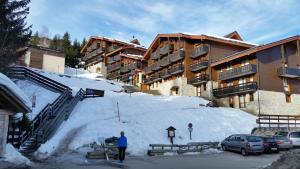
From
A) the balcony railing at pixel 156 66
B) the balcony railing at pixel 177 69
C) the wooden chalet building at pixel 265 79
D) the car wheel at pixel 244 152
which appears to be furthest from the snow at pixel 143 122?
the balcony railing at pixel 156 66

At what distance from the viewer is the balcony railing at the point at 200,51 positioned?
4716 centimetres

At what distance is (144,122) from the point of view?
28125mm

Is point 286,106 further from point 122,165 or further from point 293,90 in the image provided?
point 122,165

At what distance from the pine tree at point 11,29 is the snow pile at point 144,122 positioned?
7.91 m

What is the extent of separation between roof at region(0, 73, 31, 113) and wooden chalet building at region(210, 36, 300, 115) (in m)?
31.5

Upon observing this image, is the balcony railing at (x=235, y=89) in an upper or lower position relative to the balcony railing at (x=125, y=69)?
lower

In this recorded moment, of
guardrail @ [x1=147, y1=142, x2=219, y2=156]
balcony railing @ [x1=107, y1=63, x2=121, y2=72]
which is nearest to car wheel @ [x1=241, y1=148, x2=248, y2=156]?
guardrail @ [x1=147, y1=142, x2=219, y2=156]

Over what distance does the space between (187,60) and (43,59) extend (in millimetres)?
Answer: 23797

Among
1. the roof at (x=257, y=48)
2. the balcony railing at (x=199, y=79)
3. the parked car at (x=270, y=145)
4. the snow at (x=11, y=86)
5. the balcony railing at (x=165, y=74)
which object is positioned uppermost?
the roof at (x=257, y=48)

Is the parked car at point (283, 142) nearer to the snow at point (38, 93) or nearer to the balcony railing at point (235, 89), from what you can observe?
the balcony railing at point (235, 89)

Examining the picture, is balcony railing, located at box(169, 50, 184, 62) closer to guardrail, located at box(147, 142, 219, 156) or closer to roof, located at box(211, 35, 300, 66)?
roof, located at box(211, 35, 300, 66)

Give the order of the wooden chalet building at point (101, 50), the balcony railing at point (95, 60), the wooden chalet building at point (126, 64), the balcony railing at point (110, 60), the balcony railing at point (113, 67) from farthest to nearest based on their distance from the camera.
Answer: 1. the balcony railing at point (95, 60)
2. the wooden chalet building at point (101, 50)
3. the balcony railing at point (110, 60)
4. the balcony railing at point (113, 67)
5. the wooden chalet building at point (126, 64)

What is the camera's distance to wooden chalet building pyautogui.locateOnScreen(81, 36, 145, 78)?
258ft

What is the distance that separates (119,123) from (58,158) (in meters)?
8.50
